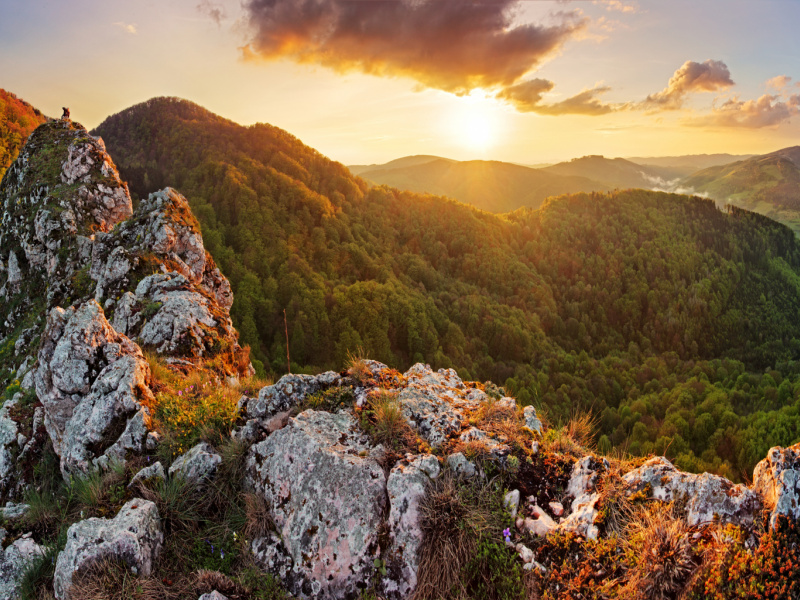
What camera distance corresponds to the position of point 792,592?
3312 millimetres

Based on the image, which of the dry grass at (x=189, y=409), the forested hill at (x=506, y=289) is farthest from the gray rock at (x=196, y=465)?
the forested hill at (x=506, y=289)

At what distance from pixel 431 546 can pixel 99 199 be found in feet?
84.8

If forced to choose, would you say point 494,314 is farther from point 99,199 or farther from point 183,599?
point 183,599

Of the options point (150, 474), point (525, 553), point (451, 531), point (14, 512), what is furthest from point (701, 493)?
point (14, 512)

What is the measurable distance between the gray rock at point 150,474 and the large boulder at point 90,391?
814mm

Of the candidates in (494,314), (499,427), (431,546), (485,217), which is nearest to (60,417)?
(431,546)

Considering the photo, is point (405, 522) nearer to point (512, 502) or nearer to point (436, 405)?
point (512, 502)

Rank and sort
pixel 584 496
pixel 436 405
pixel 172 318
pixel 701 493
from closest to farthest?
1. pixel 701 493
2. pixel 584 496
3. pixel 436 405
4. pixel 172 318

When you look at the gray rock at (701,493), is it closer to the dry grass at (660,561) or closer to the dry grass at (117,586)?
the dry grass at (660,561)

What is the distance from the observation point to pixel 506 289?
291 ft

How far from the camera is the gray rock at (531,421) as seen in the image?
698cm

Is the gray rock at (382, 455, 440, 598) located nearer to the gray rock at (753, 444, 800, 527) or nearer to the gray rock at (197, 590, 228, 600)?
the gray rock at (197, 590, 228, 600)

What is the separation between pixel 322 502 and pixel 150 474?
8.73ft

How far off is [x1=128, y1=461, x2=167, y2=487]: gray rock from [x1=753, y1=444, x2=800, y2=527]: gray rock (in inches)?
288
